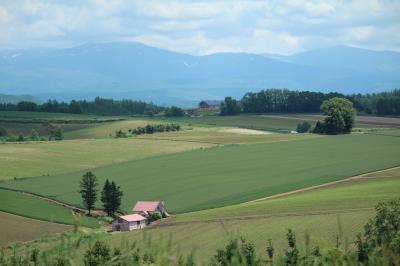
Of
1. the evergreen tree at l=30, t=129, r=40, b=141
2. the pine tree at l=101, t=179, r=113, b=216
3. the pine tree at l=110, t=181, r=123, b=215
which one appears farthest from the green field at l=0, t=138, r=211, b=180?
the pine tree at l=110, t=181, r=123, b=215

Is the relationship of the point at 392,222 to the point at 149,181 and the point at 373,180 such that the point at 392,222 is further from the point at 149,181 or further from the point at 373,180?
the point at 149,181

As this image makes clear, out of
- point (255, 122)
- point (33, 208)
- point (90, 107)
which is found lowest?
point (33, 208)

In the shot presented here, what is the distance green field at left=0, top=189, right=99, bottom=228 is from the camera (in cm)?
4479

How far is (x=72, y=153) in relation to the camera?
77875 mm

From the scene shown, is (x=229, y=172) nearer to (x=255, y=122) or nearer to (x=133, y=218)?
(x=133, y=218)

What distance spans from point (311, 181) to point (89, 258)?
1701 inches

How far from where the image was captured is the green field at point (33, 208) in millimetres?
44787

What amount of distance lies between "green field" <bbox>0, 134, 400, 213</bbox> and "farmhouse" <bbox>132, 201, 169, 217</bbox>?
86cm

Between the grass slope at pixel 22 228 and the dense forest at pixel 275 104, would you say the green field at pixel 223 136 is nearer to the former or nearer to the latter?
the dense forest at pixel 275 104

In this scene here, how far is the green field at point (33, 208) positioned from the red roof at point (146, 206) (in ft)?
10.2

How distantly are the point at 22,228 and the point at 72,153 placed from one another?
120 feet

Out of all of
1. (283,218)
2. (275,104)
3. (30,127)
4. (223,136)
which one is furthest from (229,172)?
(275,104)

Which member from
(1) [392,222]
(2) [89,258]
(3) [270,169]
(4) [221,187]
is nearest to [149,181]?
(4) [221,187]

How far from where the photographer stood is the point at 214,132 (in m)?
97.6
